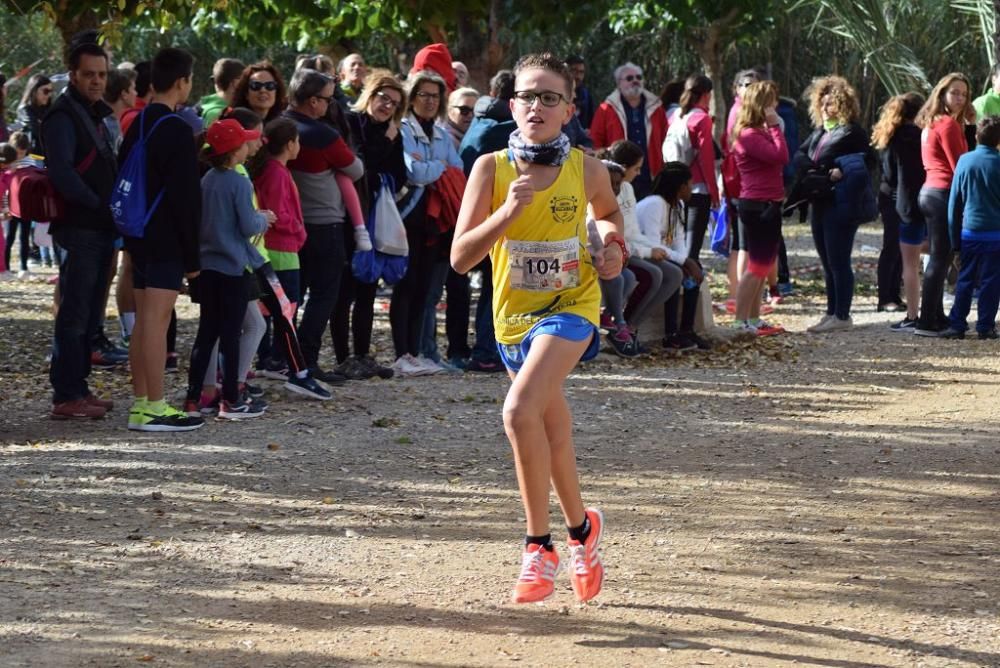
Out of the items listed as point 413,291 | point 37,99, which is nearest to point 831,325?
point 413,291

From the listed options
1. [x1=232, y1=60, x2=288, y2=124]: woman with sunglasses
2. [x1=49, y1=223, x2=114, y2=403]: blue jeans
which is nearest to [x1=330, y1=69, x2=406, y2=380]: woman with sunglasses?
[x1=232, y1=60, x2=288, y2=124]: woman with sunglasses

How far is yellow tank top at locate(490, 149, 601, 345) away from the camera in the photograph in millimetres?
5477

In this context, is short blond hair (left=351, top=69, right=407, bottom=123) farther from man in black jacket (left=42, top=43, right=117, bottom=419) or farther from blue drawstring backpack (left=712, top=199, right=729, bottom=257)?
blue drawstring backpack (left=712, top=199, right=729, bottom=257)

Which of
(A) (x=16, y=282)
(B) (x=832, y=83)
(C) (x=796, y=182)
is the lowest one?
(A) (x=16, y=282)

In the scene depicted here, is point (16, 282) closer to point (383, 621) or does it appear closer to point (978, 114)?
point (978, 114)

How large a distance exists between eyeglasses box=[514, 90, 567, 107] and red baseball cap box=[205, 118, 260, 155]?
3.42 m

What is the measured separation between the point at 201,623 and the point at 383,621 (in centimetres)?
59

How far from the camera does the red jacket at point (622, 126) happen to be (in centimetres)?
1473

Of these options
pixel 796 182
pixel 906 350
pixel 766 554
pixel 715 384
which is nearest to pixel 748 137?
pixel 796 182

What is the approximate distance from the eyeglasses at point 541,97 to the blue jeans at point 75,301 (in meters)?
4.05

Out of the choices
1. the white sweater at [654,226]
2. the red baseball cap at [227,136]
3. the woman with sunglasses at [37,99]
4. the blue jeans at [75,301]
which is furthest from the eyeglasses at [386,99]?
the woman with sunglasses at [37,99]

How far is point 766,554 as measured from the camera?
6.23 meters

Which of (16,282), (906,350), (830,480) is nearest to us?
(830,480)

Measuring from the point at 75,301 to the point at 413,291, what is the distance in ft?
8.38
